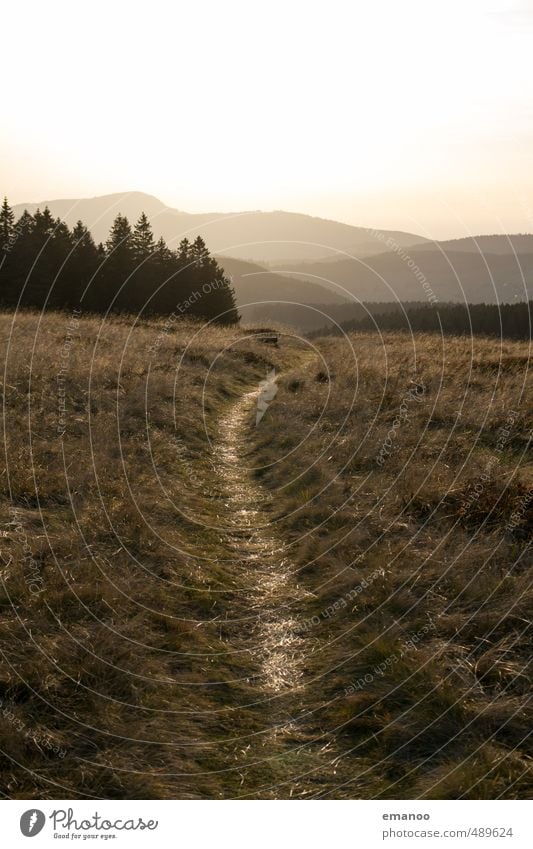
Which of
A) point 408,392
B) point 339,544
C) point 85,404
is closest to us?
point 339,544

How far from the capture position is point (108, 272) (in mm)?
53750

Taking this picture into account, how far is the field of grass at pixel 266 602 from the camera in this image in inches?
197

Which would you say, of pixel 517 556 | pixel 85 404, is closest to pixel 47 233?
pixel 85 404

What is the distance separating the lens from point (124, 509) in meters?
9.57

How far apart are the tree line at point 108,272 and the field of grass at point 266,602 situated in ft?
127

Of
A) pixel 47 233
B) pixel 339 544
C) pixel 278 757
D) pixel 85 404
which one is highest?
pixel 47 233

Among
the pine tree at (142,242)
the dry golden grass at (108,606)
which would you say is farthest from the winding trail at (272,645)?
the pine tree at (142,242)

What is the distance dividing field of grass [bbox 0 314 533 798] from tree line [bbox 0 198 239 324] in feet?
127

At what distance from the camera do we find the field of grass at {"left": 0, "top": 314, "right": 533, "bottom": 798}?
500 centimetres

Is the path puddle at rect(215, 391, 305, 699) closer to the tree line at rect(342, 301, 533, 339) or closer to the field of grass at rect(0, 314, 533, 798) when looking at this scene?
the field of grass at rect(0, 314, 533, 798)

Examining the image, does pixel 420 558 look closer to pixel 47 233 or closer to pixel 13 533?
pixel 13 533

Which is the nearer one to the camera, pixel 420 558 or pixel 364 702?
pixel 364 702

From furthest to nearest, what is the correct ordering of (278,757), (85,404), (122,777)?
(85,404), (278,757), (122,777)

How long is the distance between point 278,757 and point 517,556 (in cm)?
428
